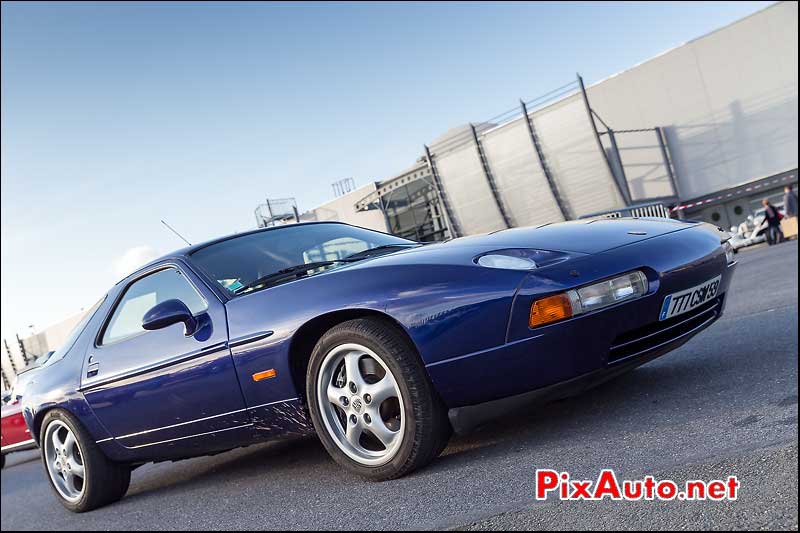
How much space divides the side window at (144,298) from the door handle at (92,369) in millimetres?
133

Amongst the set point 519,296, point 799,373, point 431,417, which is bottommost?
point 799,373

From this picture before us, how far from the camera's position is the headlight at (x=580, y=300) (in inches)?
103

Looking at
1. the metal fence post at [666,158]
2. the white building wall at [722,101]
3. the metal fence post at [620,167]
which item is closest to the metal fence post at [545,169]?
the metal fence post at [620,167]

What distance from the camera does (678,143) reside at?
26188 mm

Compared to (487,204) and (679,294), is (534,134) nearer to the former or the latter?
(487,204)

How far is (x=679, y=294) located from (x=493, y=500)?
1.11 metres

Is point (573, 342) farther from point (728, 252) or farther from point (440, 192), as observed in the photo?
point (440, 192)

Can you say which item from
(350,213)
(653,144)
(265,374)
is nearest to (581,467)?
(265,374)

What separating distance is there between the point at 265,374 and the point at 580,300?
1352 mm

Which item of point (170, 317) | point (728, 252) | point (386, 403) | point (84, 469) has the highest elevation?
point (170, 317)

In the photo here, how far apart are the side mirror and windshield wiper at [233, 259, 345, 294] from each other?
24 cm

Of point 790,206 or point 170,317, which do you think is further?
point 790,206

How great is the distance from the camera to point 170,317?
11.0 feet

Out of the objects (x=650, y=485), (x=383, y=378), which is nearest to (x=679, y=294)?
(x=650, y=485)
